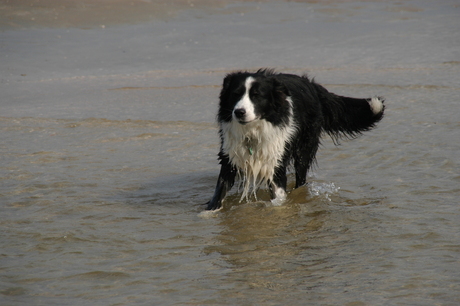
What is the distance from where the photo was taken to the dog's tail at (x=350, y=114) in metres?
6.29

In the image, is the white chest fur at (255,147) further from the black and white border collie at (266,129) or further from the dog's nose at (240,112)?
the dog's nose at (240,112)

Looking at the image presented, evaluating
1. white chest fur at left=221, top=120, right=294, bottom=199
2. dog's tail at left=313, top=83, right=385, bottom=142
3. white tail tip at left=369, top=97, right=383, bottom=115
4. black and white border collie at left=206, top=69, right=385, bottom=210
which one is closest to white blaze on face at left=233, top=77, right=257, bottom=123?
black and white border collie at left=206, top=69, right=385, bottom=210

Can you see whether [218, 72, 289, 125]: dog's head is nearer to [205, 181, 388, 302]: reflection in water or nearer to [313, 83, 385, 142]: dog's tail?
[205, 181, 388, 302]: reflection in water

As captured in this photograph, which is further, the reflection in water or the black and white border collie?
the black and white border collie

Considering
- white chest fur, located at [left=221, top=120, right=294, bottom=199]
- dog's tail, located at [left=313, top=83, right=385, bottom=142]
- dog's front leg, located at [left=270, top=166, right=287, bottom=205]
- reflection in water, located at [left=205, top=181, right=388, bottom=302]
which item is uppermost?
dog's tail, located at [left=313, top=83, right=385, bottom=142]

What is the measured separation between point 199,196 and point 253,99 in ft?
4.38

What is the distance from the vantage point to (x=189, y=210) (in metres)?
5.36

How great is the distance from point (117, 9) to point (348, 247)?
1566cm

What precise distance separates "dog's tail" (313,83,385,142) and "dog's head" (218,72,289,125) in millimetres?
1153

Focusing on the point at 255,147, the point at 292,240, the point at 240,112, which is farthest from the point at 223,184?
the point at 292,240

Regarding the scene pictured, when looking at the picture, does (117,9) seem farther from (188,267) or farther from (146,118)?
(188,267)

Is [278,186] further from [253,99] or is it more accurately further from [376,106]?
[376,106]

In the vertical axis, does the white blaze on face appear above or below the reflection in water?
above

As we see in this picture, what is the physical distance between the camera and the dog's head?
4.92m
